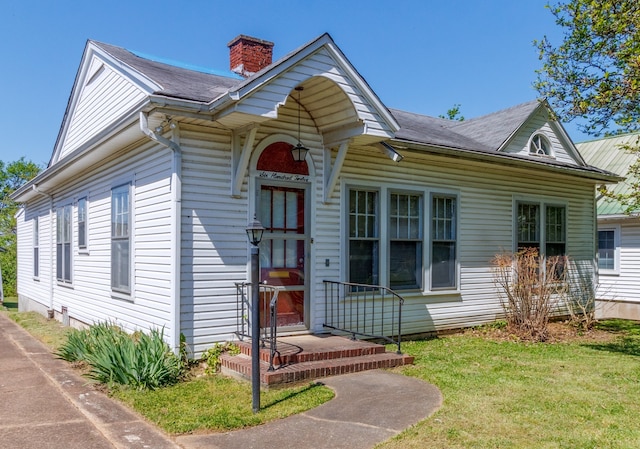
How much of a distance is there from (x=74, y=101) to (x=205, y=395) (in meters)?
9.67

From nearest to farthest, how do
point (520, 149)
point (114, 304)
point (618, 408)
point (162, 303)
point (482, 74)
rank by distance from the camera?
1. point (618, 408)
2. point (162, 303)
3. point (114, 304)
4. point (520, 149)
5. point (482, 74)

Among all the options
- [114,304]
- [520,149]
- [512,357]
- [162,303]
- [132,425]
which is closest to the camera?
[132,425]

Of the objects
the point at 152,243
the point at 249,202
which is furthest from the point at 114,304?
the point at 249,202

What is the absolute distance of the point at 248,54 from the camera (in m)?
11.4

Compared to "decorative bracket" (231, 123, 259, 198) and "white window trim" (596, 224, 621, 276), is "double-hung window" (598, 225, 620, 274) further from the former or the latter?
"decorative bracket" (231, 123, 259, 198)

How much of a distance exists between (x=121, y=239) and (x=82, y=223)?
2.80m

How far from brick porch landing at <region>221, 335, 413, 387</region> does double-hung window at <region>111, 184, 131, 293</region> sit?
264cm

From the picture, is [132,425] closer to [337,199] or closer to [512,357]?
[337,199]

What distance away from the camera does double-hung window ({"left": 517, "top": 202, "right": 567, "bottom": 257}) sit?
11.9 m

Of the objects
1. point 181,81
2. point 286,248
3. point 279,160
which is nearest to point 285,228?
point 286,248

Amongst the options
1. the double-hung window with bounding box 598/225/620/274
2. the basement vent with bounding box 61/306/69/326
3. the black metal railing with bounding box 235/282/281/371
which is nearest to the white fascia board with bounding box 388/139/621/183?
the black metal railing with bounding box 235/282/281/371

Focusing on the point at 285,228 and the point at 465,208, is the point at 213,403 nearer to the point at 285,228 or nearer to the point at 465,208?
the point at 285,228

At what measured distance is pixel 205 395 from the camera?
5984 millimetres

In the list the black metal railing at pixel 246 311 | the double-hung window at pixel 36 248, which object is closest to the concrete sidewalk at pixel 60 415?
the black metal railing at pixel 246 311
